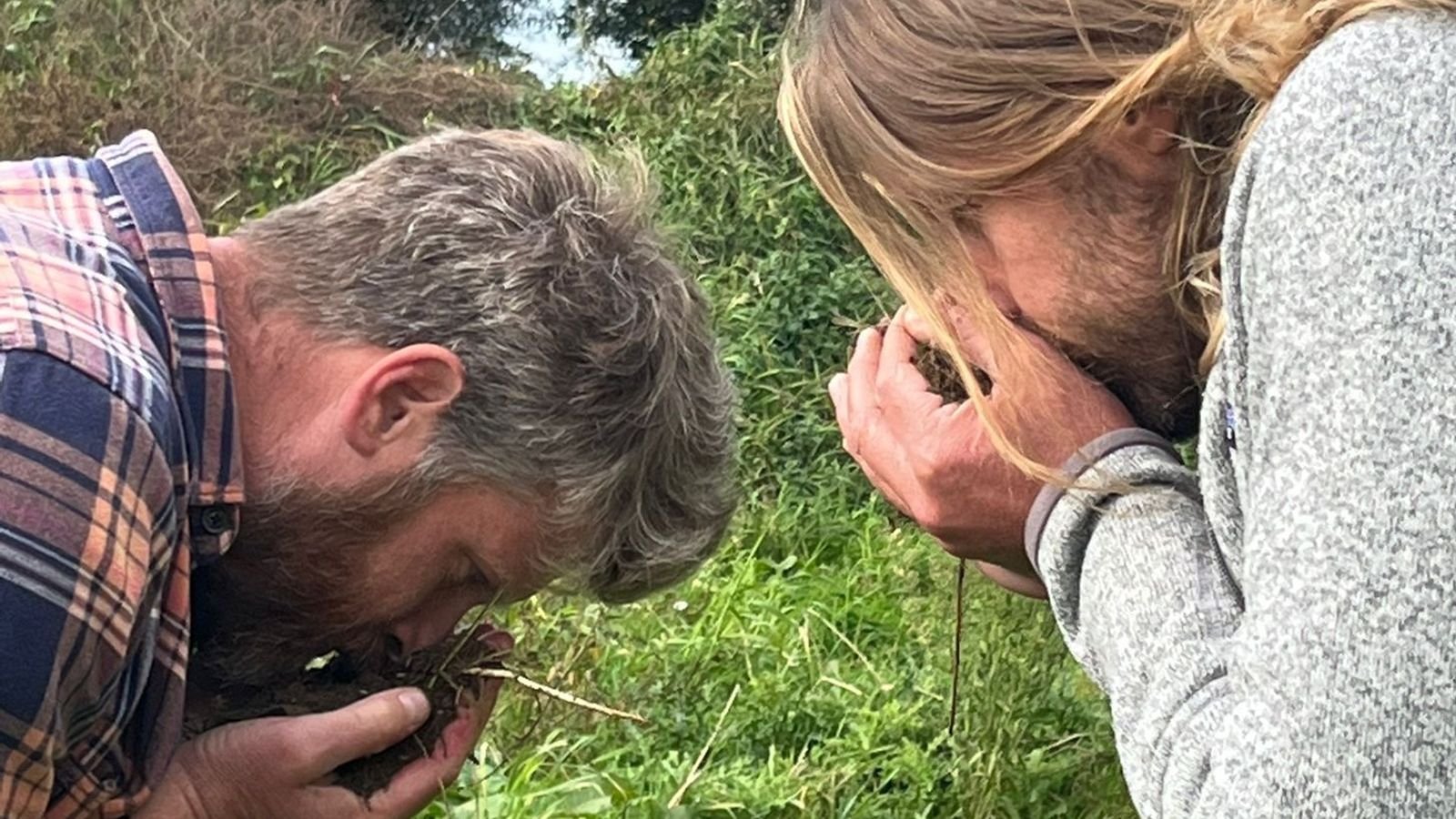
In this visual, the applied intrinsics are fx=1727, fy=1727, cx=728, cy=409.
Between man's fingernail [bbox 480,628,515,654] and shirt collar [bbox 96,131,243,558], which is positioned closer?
shirt collar [bbox 96,131,243,558]

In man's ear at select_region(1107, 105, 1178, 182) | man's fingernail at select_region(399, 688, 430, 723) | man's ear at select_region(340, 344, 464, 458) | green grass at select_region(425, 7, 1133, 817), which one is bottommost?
green grass at select_region(425, 7, 1133, 817)

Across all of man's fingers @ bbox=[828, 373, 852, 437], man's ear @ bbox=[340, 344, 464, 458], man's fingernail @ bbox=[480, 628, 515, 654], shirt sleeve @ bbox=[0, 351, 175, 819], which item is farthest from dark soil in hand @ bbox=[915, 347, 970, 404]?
shirt sleeve @ bbox=[0, 351, 175, 819]

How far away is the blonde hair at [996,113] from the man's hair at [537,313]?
34cm

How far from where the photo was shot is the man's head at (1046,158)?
5.68ft

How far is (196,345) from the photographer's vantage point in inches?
74.8

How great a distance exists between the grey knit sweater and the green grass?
1.67 metres

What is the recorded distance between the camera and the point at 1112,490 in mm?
1824

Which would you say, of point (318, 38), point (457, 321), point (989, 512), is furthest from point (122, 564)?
point (318, 38)

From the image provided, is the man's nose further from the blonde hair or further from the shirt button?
the blonde hair

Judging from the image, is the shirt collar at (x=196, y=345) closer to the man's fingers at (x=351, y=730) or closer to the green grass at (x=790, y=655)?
the man's fingers at (x=351, y=730)

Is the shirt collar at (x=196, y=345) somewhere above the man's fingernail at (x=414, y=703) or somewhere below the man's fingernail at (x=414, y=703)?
above

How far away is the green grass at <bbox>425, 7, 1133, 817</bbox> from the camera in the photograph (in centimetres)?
309

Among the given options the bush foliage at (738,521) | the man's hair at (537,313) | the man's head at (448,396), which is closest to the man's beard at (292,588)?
the man's head at (448,396)

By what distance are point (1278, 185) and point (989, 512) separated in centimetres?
77
